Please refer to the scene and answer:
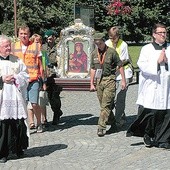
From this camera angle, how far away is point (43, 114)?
9367mm

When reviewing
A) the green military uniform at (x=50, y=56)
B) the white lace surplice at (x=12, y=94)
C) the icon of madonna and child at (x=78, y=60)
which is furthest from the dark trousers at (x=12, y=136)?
the icon of madonna and child at (x=78, y=60)

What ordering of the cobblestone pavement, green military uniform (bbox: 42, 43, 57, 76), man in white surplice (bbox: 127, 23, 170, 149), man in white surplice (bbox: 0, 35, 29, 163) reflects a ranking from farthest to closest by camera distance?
green military uniform (bbox: 42, 43, 57, 76) → man in white surplice (bbox: 127, 23, 170, 149) → man in white surplice (bbox: 0, 35, 29, 163) → the cobblestone pavement

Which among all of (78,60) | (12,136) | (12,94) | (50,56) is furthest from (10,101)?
(78,60)

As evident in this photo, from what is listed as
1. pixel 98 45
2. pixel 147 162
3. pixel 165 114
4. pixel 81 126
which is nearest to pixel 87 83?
pixel 81 126

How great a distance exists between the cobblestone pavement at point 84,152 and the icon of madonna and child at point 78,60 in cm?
488

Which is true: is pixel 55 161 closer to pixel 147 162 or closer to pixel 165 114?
pixel 147 162

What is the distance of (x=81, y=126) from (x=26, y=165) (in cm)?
301

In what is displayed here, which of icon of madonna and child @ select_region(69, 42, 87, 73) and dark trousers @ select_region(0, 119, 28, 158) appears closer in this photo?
dark trousers @ select_region(0, 119, 28, 158)

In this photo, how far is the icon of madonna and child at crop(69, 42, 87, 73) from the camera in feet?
48.4

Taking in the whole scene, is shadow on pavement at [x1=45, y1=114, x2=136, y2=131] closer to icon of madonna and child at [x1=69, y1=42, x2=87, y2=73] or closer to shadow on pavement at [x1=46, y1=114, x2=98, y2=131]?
shadow on pavement at [x1=46, y1=114, x2=98, y2=131]

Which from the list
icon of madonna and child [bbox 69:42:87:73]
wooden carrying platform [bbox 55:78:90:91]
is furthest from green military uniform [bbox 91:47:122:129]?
icon of madonna and child [bbox 69:42:87:73]

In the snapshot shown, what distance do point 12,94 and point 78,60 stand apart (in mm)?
8191

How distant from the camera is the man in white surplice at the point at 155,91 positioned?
7.25m

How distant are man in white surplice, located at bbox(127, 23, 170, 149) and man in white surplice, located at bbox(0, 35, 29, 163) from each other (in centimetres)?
181
